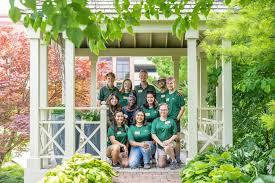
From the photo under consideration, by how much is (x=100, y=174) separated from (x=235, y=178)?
2476 mm

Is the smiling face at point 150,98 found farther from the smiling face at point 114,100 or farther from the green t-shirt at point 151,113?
the smiling face at point 114,100

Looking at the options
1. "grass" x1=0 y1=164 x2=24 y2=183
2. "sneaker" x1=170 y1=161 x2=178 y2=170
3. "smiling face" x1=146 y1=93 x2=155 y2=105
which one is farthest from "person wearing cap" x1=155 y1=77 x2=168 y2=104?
"grass" x1=0 y1=164 x2=24 y2=183

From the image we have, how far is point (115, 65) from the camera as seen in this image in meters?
28.1

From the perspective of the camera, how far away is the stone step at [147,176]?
764cm

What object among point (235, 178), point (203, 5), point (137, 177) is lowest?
point (137, 177)

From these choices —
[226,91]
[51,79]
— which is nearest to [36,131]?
[226,91]

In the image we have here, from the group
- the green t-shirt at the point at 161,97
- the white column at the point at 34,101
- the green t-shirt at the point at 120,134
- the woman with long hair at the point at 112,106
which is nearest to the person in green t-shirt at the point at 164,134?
the green t-shirt at the point at 120,134

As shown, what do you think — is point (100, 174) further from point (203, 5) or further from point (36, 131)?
point (203, 5)

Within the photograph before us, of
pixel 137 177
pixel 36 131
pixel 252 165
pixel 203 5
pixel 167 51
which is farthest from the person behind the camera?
pixel 167 51

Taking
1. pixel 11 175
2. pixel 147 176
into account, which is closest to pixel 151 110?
pixel 147 176

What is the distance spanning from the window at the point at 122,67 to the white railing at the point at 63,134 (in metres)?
19.1

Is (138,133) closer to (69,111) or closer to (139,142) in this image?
(139,142)

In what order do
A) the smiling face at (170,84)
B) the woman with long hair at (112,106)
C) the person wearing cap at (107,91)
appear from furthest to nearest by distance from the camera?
1. the person wearing cap at (107,91)
2. the smiling face at (170,84)
3. the woman with long hair at (112,106)

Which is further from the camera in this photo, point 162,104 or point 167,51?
point 167,51
